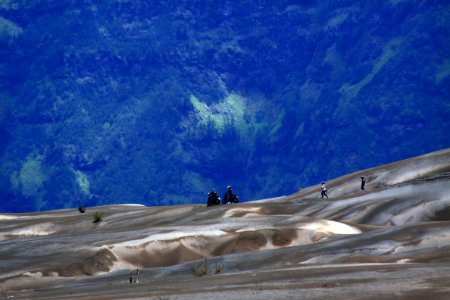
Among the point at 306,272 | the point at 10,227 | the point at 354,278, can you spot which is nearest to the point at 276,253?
the point at 306,272

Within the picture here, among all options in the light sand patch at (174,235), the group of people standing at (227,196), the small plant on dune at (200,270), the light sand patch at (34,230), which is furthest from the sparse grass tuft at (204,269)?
the group of people standing at (227,196)

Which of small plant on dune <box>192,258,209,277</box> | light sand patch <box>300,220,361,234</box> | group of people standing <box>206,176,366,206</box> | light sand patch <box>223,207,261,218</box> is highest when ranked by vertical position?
group of people standing <box>206,176,366,206</box>

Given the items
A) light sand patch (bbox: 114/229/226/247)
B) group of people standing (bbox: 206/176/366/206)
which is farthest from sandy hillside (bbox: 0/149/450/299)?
group of people standing (bbox: 206/176/366/206)

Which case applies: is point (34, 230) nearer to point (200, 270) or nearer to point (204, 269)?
point (204, 269)

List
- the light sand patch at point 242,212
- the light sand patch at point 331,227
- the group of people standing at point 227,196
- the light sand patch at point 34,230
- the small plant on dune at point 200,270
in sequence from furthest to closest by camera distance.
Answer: the group of people standing at point 227,196 → the light sand patch at point 34,230 → the light sand patch at point 242,212 → the light sand patch at point 331,227 → the small plant on dune at point 200,270

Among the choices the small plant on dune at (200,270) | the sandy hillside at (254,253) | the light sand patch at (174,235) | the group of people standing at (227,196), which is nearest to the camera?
the sandy hillside at (254,253)

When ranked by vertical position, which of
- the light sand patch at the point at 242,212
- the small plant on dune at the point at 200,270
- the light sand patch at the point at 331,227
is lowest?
the small plant on dune at the point at 200,270

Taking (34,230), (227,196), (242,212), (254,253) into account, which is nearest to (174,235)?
(254,253)

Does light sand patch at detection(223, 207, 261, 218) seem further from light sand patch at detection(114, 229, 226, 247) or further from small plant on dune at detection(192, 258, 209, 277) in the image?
small plant on dune at detection(192, 258, 209, 277)

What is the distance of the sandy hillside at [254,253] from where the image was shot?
1745cm

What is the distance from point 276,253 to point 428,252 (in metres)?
5.94

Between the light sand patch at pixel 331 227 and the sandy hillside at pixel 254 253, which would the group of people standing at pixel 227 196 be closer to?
the sandy hillside at pixel 254 253

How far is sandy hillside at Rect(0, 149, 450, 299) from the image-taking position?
1745cm

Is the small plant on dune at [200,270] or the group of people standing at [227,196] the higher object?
the group of people standing at [227,196]
